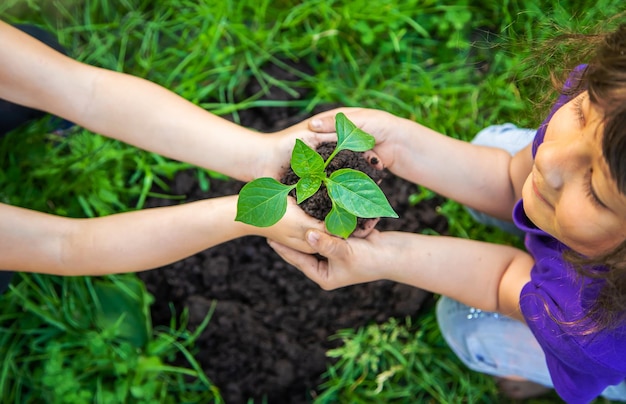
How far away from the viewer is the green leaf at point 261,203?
3.36 ft

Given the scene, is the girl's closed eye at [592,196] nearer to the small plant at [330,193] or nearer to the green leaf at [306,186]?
the small plant at [330,193]

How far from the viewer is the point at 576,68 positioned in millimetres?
1250

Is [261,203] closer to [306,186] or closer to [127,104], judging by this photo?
[306,186]

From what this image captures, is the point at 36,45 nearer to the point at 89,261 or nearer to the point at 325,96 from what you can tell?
the point at 89,261

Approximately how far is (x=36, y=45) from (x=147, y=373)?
0.89m

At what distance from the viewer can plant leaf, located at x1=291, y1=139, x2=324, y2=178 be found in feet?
3.45

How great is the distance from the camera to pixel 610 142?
0.89m

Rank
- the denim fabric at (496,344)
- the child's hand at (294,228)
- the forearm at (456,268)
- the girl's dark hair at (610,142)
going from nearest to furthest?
the girl's dark hair at (610,142) < the child's hand at (294,228) < the forearm at (456,268) < the denim fabric at (496,344)

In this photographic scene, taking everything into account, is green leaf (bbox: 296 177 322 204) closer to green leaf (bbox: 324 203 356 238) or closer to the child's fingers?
green leaf (bbox: 324 203 356 238)

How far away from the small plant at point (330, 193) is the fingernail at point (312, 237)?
0.15m

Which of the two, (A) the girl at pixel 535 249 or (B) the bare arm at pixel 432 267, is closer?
(A) the girl at pixel 535 249

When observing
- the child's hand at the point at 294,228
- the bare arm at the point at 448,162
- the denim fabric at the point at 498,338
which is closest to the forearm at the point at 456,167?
the bare arm at the point at 448,162

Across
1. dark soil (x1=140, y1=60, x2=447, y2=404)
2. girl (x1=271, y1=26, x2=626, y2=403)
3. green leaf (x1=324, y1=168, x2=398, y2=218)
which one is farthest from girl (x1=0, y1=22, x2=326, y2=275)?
dark soil (x1=140, y1=60, x2=447, y2=404)

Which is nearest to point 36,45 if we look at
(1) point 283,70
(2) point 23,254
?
(2) point 23,254
